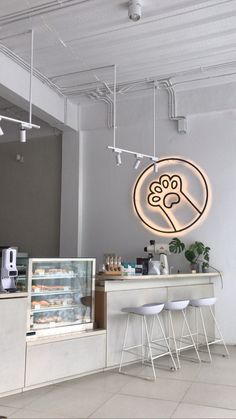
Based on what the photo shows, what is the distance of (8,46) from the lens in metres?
5.36

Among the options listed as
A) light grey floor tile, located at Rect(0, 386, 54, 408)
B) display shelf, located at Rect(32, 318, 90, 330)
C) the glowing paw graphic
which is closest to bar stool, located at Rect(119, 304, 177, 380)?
display shelf, located at Rect(32, 318, 90, 330)

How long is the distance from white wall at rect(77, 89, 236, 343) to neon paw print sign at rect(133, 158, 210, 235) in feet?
0.42

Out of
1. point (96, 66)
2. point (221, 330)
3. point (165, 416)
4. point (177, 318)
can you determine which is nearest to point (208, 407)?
point (165, 416)

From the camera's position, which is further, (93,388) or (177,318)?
(177,318)

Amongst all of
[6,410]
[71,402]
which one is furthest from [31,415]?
[71,402]

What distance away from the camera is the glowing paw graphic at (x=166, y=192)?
655 centimetres

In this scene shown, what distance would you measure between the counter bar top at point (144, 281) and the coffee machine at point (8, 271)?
1.04 metres

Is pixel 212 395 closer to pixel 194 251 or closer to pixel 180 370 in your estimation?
pixel 180 370

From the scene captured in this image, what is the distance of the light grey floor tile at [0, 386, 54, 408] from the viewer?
3527 mm

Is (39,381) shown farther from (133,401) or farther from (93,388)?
(133,401)

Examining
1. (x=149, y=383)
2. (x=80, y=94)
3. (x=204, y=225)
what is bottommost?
(x=149, y=383)

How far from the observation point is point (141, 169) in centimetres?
689

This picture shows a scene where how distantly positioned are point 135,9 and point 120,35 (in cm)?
72

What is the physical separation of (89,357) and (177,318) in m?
1.54
